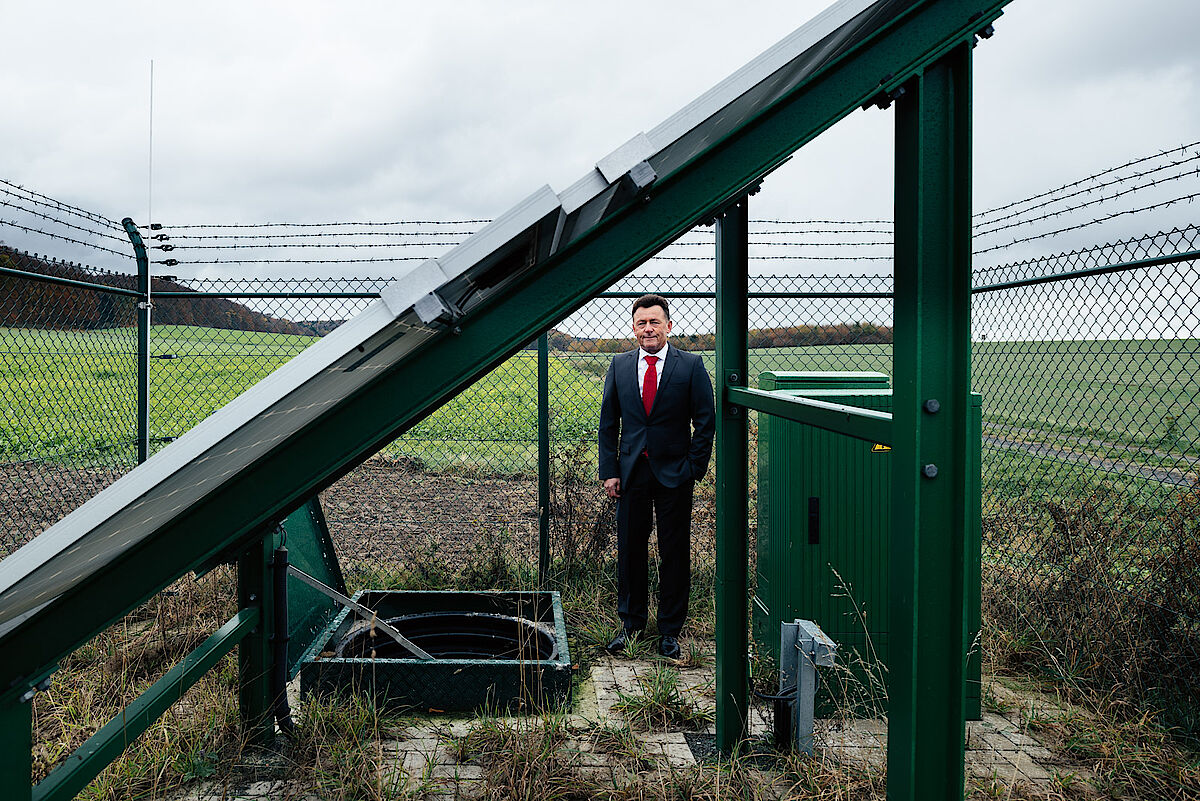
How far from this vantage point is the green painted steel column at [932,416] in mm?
1719

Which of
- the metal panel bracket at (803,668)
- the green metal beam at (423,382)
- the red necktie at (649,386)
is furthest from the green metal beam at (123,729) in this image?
the red necktie at (649,386)

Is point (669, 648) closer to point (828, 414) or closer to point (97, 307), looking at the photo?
point (828, 414)

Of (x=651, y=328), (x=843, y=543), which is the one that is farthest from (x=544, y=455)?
(x=843, y=543)

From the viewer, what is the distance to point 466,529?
7.54m

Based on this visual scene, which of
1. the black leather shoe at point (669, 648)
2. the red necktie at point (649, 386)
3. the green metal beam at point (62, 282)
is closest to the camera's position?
the green metal beam at point (62, 282)

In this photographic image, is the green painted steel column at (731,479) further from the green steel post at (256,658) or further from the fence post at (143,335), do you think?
the fence post at (143,335)

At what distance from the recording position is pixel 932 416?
5.68 ft

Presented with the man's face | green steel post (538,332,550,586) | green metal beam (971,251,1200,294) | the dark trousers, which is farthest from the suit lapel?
green metal beam (971,251,1200,294)

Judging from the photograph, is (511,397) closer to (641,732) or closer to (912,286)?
(641,732)

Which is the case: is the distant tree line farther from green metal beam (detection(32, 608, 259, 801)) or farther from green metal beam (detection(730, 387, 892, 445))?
green metal beam (detection(32, 608, 259, 801))

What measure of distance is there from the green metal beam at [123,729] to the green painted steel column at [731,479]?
192 centimetres

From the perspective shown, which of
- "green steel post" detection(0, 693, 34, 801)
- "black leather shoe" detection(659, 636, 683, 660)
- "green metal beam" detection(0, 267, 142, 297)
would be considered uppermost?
"green metal beam" detection(0, 267, 142, 297)

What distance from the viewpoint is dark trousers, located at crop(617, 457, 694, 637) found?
451 cm

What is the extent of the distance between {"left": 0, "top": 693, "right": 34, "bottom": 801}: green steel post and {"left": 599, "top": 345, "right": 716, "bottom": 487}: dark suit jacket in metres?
3.32
